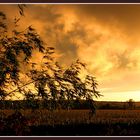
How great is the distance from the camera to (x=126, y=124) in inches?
1036

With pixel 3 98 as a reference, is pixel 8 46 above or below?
above

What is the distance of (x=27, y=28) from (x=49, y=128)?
811cm

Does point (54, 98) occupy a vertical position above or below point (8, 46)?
below

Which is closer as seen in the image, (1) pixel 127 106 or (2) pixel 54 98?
(2) pixel 54 98

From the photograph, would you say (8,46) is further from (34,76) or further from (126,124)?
(126,124)

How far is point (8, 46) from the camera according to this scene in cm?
1844

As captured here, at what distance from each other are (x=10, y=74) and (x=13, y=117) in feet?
5.11

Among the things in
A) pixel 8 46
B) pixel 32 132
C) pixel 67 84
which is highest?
pixel 8 46

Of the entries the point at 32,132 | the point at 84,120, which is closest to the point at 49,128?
the point at 32,132

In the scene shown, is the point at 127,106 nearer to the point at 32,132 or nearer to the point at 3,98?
the point at 32,132
